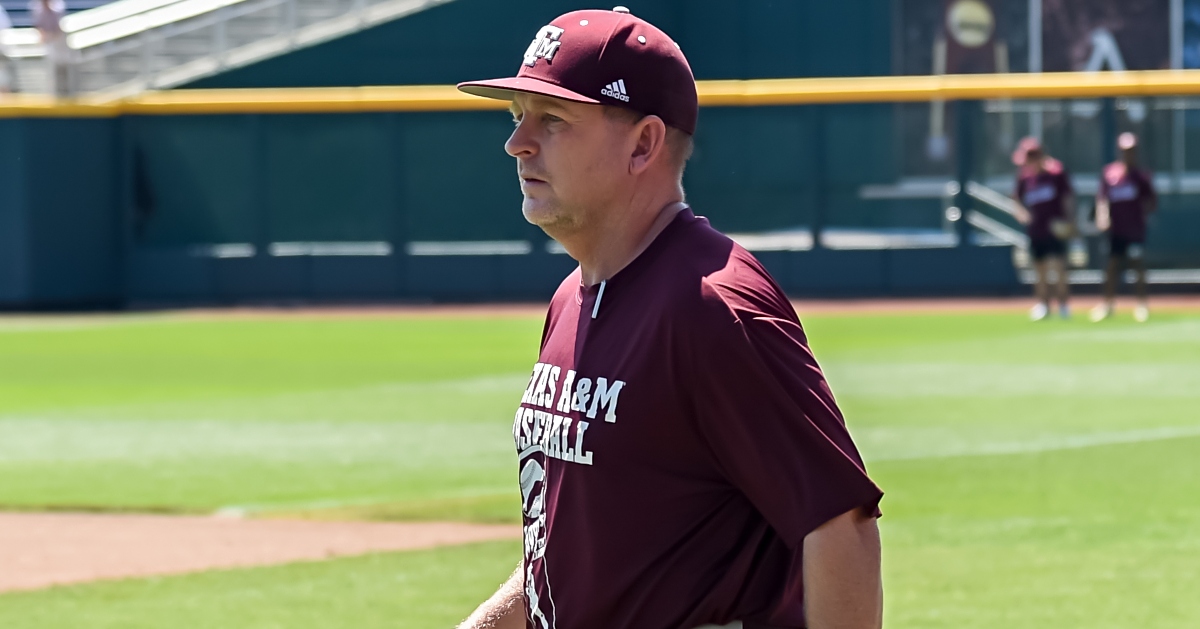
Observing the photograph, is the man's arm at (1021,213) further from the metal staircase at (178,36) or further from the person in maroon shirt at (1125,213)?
the metal staircase at (178,36)

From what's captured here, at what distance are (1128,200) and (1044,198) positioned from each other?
3.25 feet

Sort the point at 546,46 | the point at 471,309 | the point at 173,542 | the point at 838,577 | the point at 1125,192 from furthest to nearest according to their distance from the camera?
the point at 471,309
the point at 1125,192
the point at 173,542
the point at 546,46
the point at 838,577

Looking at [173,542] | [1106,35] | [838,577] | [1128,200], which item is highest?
[1106,35]

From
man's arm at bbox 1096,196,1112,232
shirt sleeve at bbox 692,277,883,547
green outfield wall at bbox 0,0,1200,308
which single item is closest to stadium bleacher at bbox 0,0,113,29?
green outfield wall at bbox 0,0,1200,308

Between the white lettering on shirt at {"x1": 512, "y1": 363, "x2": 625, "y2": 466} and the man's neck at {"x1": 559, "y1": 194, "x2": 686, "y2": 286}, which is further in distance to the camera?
the man's neck at {"x1": 559, "y1": 194, "x2": 686, "y2": 286}

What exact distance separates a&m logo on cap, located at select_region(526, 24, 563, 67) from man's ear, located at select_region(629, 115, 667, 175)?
0.17 metres

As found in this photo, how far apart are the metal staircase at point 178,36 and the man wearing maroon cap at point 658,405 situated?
85.1 feet

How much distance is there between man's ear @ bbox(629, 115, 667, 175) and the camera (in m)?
2.88

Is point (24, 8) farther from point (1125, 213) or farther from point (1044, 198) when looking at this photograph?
point (1125, 213)

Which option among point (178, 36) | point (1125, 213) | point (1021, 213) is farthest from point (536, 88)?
point (178, 36)

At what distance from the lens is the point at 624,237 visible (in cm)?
294

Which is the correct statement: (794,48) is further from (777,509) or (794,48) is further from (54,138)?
(777,509)

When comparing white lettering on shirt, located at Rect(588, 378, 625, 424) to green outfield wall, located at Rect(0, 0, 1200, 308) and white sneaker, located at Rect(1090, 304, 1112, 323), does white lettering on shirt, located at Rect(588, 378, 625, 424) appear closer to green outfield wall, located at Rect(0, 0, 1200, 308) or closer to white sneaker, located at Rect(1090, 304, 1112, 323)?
white sneaker, located at Rect(1090, 304, 1112, 323)

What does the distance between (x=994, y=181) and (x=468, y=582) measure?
20.8m
